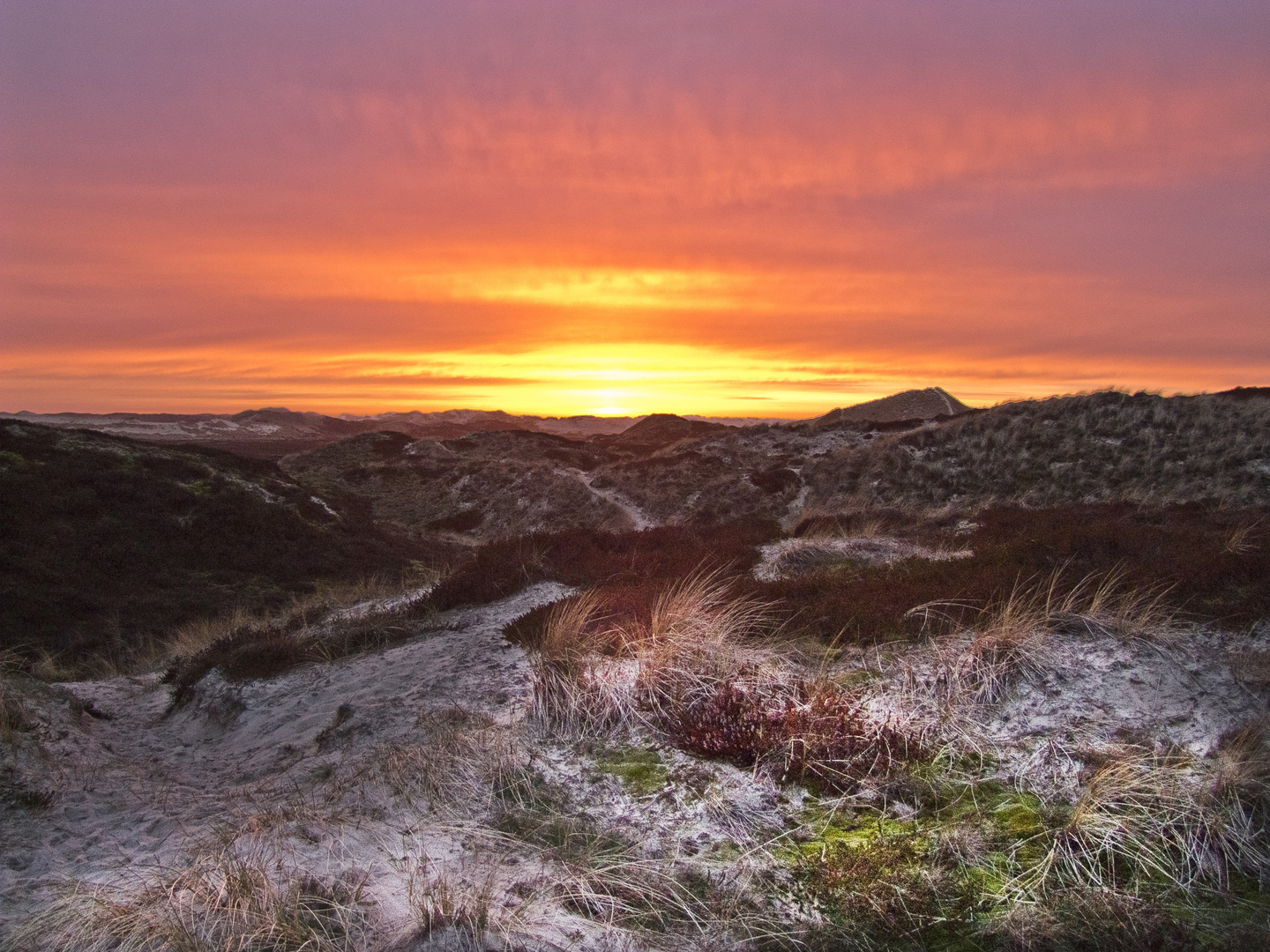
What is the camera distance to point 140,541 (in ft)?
81.9

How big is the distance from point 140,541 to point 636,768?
1018 inches

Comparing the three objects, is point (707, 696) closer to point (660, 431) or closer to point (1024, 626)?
point (1024, 626)

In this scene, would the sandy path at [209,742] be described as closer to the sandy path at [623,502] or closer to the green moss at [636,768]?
the green moss at [636,768]

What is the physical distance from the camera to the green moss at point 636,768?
615 cm

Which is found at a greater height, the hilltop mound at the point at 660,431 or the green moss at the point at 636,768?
the hilltop mound at the point at 660,431

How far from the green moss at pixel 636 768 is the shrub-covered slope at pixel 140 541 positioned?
1603cm

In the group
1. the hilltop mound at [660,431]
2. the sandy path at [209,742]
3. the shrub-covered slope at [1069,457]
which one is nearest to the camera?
the sandy path at [209,742]

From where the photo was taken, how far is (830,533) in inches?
730

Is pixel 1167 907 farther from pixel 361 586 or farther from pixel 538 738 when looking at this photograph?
pixel 361 586

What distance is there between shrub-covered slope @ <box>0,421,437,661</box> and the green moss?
52.6ft

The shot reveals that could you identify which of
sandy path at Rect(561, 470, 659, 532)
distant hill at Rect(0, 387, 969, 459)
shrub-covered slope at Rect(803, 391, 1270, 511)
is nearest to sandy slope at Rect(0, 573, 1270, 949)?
shrub-covered slope at Rect(803, 391, 1270, 511)

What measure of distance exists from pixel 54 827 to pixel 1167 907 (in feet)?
28.7

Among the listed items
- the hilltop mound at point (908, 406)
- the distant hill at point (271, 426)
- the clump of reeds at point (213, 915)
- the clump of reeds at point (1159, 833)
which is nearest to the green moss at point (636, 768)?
the clump of reeds at point (213, 915)

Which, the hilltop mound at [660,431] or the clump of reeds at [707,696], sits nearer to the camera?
the clump of reeds at [707,696]
